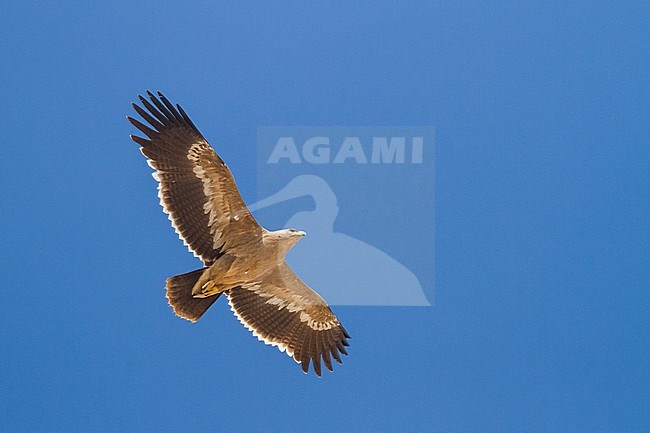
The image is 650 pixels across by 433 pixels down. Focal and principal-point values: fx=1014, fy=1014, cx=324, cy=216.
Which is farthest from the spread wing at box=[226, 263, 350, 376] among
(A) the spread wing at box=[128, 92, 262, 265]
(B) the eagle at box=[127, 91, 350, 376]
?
(A) the spread wing at box=[128, 92, 262, 265]

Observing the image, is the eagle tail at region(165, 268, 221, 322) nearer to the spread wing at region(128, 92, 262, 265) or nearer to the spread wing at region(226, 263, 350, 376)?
the spread wing at region(128, 92, 262, 265)

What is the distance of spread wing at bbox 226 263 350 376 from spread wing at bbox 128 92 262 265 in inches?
25.1

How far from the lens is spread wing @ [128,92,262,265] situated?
289 inches

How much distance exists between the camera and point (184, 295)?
743cm

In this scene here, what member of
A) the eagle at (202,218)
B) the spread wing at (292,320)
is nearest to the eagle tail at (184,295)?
the eagle at (202,218)

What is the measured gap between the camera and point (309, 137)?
7.97m

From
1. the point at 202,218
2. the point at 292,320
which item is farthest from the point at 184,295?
the point at 292,320

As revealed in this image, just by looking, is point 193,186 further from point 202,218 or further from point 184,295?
point 184,295

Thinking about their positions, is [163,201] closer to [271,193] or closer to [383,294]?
[271,193]

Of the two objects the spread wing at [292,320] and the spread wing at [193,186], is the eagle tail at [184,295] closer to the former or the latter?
the spread wing at [193,186]

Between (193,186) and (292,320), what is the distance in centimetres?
144

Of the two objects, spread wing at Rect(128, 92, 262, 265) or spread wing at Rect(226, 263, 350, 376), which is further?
spread wing at Rect(226, 263, 350, 376)

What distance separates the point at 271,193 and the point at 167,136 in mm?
952

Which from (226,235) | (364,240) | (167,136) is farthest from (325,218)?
(167,136)
